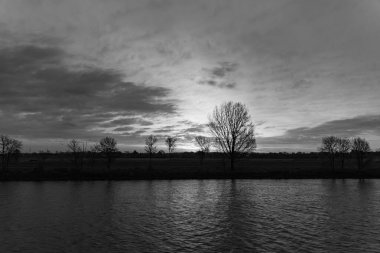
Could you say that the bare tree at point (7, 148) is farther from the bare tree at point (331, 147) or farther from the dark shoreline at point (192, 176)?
the bare tree at point (331, 147)

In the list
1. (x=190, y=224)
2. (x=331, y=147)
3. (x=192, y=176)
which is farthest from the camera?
(x=331, y=147)

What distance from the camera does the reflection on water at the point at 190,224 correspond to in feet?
60.5

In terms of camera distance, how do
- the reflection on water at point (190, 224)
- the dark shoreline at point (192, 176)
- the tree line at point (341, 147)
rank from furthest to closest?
the tree line at point (341, 147) → the dark shoreline at point (192, 176) → the reflection on water at point (190, 224)

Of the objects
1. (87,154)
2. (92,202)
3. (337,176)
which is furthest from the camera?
(87,154)

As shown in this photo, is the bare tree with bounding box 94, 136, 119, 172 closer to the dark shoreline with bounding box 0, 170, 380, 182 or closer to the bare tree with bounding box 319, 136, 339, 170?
the dark shoreline with bounding box 0, 170, 380, 182

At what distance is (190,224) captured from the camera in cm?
2423

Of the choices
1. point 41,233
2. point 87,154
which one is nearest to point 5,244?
point 41,233

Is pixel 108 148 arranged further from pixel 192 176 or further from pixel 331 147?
pixel 331 147

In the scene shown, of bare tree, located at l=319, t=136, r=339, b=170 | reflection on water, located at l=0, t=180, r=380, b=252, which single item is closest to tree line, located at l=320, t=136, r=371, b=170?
bare tree, located at l=319, t=136, r=339, b=170

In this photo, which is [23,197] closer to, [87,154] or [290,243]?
[290,243]

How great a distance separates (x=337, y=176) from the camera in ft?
228

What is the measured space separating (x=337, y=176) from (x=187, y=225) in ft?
181

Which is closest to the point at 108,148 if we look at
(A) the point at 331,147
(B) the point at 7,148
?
(B) the point at 7,148

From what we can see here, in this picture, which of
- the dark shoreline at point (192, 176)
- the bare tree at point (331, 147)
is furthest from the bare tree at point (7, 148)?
the bare tree at point (331, 147)
